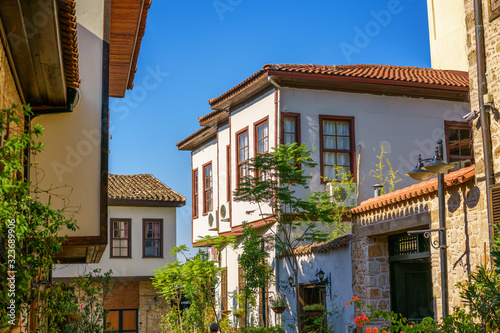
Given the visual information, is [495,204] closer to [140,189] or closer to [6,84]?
[6,84]

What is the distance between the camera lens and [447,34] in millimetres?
21562

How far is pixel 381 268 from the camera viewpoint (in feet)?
38.5

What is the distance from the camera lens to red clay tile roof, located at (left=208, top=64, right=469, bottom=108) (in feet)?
53.6

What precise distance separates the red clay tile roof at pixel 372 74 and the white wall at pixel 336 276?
4575mm

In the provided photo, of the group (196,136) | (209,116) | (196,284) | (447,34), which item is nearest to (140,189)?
(196,136)

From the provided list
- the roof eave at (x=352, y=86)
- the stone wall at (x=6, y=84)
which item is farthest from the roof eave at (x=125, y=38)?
the stone wall at (x=6, y=84)

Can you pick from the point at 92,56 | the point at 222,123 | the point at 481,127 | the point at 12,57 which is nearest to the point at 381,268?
the point at 481,127

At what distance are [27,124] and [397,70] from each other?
12.0 m

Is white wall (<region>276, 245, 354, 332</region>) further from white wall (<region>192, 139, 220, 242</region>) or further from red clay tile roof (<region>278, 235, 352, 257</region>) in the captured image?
white wall (<region>192, 139, 220, 242</region>)

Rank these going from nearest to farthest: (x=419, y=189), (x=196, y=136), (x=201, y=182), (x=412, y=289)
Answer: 1. (x=419, y=189)
2. (x=412, y=289)
3. (x=201, y=182)
4. (x=196, y=136)

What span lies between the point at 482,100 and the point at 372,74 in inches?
326

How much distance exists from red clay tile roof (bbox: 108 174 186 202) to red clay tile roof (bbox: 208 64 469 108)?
989 centimetres

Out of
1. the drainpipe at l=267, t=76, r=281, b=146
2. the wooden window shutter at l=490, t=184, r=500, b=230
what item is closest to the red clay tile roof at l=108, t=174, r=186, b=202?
the drainpipe at l=267, t=76, r=281, b=146

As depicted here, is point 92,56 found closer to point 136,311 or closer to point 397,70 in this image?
point 397,70
